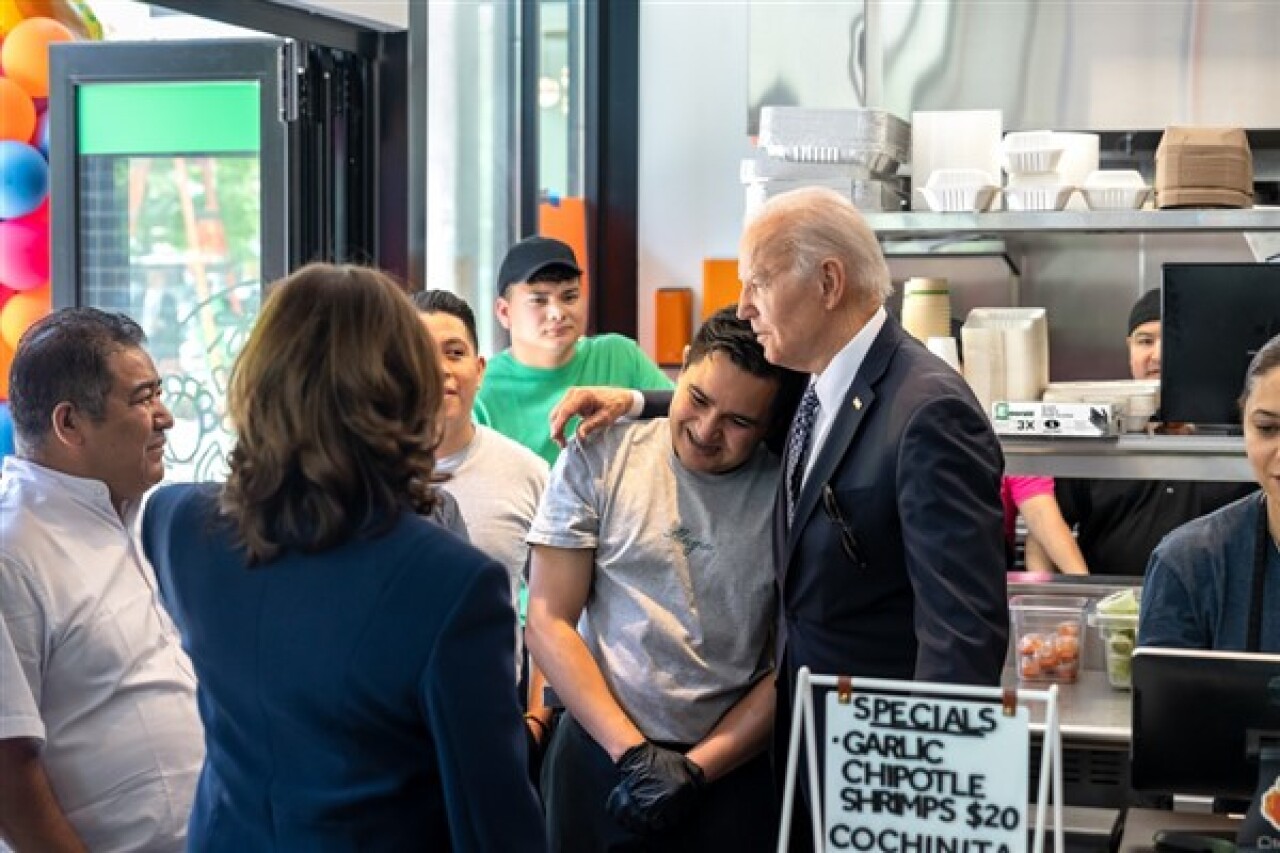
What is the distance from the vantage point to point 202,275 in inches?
199

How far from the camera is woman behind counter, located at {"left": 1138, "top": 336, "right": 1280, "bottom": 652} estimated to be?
2.84m

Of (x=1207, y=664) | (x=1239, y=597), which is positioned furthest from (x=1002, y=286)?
(x=1207, y=664)

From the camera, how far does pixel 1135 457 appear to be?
4.12 metres

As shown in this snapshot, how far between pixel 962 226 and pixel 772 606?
1.69 m

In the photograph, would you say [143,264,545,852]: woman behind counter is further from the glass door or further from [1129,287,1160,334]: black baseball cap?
[1129,287,1160,334]: black baseball cap

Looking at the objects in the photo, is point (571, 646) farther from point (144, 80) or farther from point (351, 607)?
point (144, 80)

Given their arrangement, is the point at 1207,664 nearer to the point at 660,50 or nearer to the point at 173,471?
the point at 173,471

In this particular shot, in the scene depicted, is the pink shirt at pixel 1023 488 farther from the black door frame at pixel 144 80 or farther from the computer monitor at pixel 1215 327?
the black door frame at pixel 144 80

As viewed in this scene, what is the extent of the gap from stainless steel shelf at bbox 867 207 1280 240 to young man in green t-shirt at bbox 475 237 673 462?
78 centimetres

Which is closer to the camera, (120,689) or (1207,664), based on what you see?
(1207,664)

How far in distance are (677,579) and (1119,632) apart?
1211 mm

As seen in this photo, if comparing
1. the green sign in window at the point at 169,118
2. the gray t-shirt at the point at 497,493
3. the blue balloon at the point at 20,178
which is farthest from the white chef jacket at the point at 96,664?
Answer: the blue balloon at the point at 20,178

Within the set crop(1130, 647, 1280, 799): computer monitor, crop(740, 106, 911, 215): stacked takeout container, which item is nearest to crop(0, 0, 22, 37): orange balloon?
crop(740, 106, 911, 215): stacked takeout container

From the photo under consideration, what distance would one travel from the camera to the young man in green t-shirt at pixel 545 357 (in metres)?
4.66
